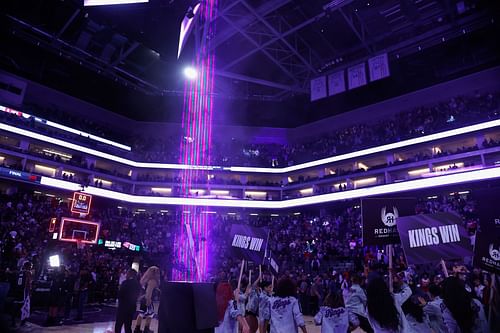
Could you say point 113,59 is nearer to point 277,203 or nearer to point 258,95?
point 258,95

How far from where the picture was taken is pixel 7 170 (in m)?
29.2

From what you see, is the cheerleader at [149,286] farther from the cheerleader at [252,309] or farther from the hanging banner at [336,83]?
the hanging banner at [336,83]

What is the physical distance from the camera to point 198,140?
1854 inches

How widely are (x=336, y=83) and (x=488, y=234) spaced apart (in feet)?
72.4

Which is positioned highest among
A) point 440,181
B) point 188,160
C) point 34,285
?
point 188,160

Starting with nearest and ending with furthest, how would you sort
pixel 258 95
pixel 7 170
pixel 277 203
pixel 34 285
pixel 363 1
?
pixel 34 285, pixel 363 1, pixel 7 170, pixel 258 95, pixel 277 203

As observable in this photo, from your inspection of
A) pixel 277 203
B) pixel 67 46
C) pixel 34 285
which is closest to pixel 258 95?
pixel 277 203

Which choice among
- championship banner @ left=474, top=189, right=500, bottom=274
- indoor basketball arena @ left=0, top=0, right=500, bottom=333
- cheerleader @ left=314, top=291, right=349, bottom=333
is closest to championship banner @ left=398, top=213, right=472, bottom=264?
indoor basketball arena @ left=0, top=0, right=500, bottom=333

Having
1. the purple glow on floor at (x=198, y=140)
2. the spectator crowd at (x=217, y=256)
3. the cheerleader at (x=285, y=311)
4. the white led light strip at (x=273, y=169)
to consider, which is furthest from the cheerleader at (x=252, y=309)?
the white led light strip at (x=273, y=169)

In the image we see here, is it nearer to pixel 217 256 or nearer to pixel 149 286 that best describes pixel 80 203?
pixel 217 256

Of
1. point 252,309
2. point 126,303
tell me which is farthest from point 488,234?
point 126,303

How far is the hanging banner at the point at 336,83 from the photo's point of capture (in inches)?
1003

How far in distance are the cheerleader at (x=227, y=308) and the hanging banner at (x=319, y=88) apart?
22.8 meters

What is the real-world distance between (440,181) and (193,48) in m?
22.5
